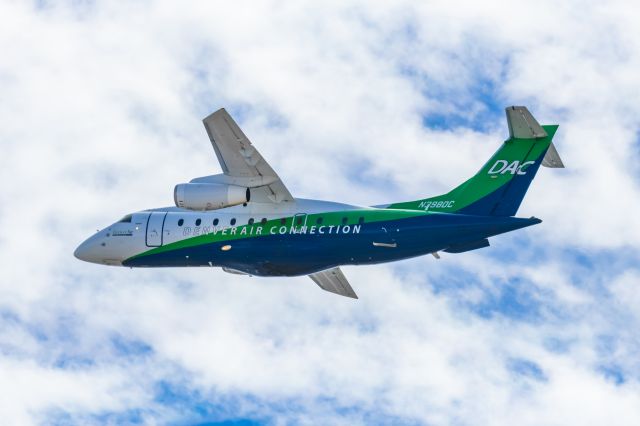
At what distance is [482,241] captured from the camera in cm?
4247

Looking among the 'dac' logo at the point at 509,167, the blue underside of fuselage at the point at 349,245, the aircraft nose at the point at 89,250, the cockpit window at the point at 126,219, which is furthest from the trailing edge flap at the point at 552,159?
the aircraft nose at the point at 89,250

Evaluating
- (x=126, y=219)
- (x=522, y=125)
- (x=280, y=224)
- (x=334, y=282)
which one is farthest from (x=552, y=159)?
(x=126, y=219)

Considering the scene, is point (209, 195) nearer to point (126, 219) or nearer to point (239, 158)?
point (239, 158)

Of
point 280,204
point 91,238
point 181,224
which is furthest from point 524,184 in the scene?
point 91,238

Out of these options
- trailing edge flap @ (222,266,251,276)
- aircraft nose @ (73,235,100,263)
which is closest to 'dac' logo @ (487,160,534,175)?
trailing edge flap @ (222,266,251,276)

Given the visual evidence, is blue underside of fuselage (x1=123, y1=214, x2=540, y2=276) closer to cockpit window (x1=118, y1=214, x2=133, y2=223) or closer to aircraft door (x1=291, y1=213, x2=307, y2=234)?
aircraft door (x1=291, y1=213, x2=307, y2=234)

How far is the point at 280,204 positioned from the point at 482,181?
18.7 ft

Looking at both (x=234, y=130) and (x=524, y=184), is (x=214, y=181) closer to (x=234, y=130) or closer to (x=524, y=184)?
(x=234, y=130)

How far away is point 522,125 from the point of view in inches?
1617

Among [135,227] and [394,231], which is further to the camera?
[135,227]

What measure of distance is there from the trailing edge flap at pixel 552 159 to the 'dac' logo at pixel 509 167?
1.95ft

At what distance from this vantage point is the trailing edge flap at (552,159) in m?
41.7

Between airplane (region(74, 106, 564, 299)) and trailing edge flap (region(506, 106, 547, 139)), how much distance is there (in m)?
0.03

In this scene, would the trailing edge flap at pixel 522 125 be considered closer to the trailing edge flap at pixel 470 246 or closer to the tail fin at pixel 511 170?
the tail fin at pixel 511 170
